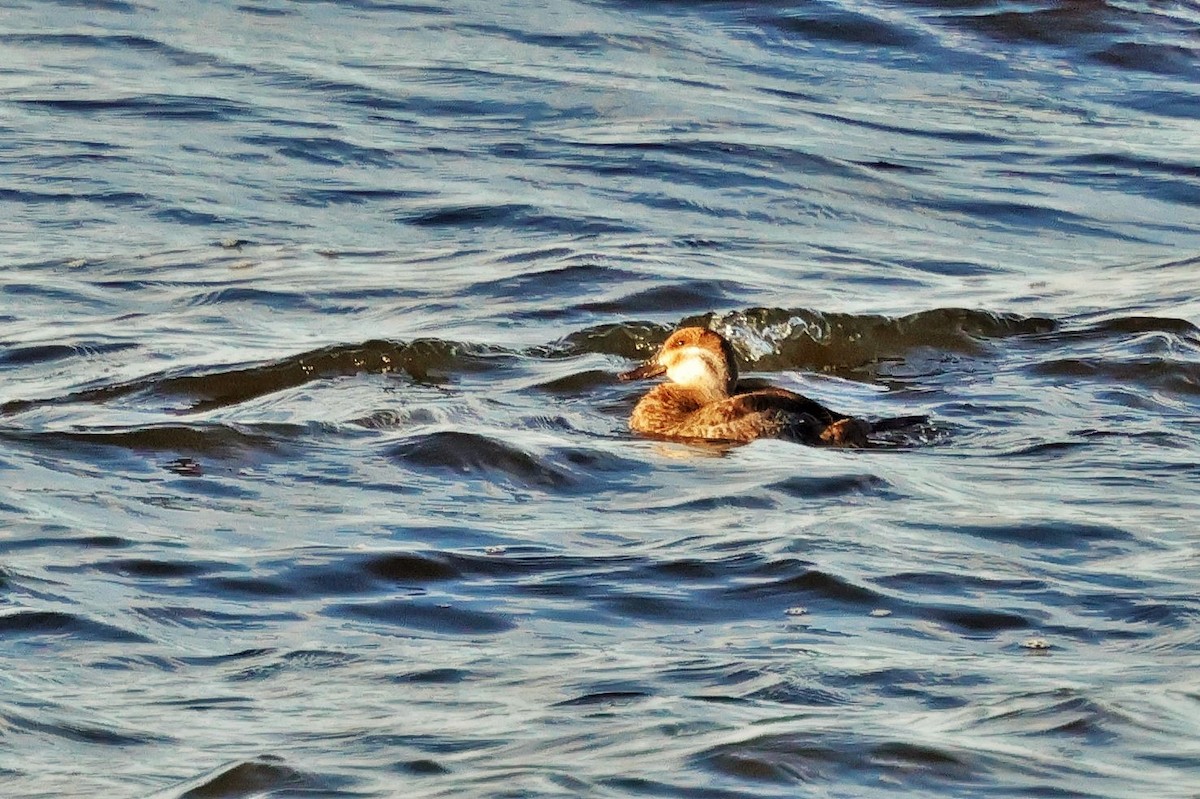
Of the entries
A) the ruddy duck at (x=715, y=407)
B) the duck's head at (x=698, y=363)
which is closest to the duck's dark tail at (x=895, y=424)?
the ruddy duck at (x=715, y=407)

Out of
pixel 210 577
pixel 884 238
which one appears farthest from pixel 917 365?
pixel 210 577

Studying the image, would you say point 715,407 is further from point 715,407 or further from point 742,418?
point 742,418

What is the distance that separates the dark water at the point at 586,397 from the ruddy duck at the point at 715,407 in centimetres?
22

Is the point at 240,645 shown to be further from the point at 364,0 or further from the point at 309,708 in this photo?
the point at 364,0

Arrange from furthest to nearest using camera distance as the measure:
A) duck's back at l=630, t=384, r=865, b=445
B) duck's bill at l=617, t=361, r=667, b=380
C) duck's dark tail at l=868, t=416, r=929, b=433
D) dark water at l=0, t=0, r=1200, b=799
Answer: duck's bill at l=617, t=361, r=667, b=380, duck's dark tail at l=868, t=416, r=929, b=433, duck's back at l=630, t=384, r=865, b=445, dark water at l=0, t=0, r=1200, b=799

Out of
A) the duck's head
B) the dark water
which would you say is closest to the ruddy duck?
the duck's head

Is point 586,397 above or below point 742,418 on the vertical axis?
below

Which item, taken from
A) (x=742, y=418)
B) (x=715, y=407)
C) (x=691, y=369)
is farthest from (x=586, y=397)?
(x=742, y=418)

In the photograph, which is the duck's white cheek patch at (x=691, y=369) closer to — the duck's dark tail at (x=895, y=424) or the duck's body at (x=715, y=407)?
the duck's body at (x=715, y=407)

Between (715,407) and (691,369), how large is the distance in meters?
0.46

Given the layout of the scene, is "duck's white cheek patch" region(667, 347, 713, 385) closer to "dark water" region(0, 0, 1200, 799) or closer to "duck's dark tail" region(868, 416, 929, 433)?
"dark water" region(0, 0, 1200, 799)

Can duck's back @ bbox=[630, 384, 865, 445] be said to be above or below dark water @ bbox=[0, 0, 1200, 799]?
below

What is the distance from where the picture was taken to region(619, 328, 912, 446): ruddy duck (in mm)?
9281

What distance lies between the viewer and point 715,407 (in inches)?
380
